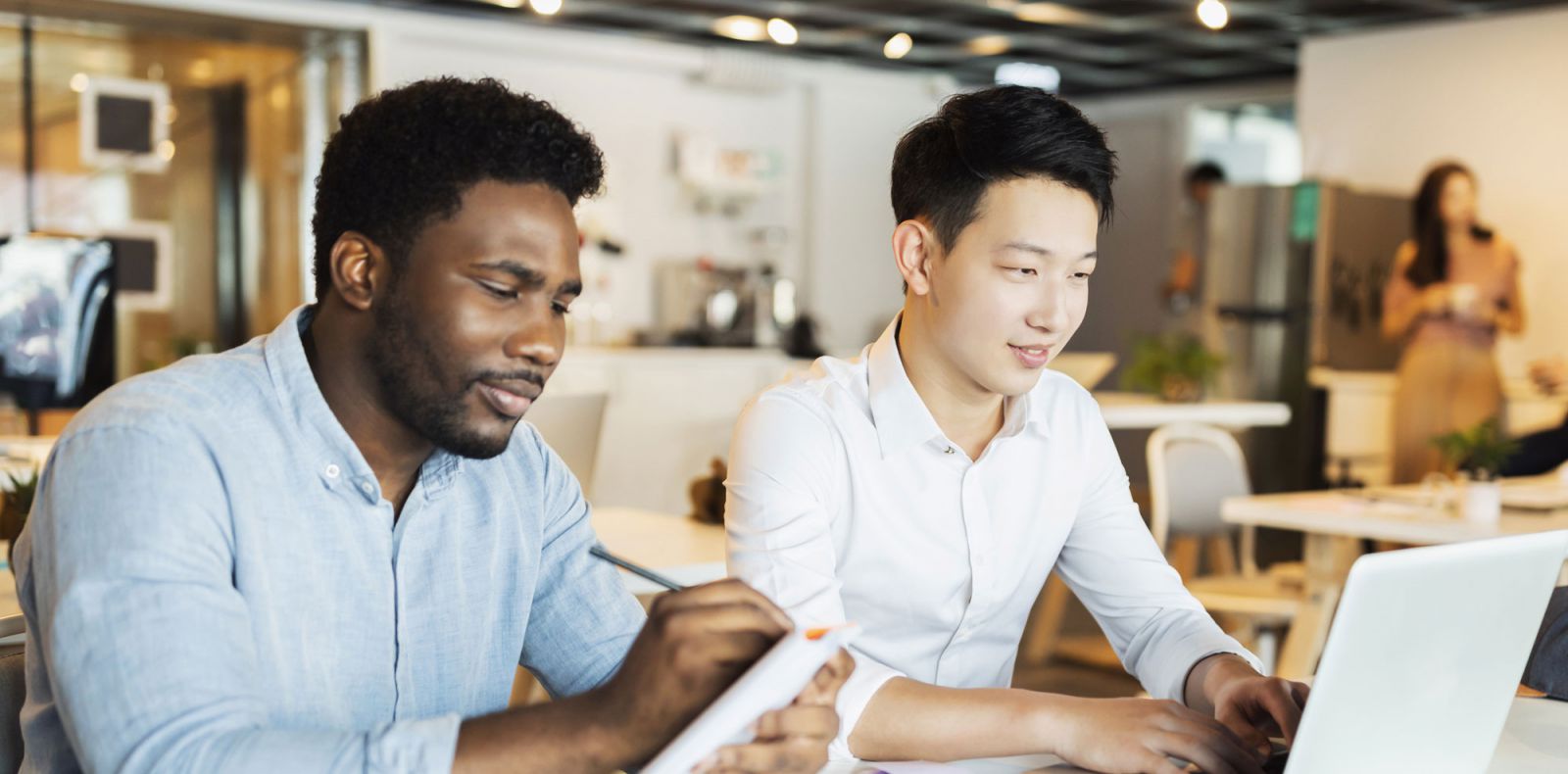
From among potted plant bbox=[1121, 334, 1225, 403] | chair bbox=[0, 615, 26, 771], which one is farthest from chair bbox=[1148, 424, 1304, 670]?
chair bbox=[0, 615, 26, 771]

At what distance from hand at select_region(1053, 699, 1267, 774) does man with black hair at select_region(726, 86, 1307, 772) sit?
24 cm

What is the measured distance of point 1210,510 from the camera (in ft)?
13.4

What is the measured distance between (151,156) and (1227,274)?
5.75 meters

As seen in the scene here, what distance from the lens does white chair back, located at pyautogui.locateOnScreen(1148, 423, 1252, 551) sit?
158 inches

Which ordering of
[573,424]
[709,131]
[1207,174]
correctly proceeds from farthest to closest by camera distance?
[1207,174] < [709,131] < [573,424]

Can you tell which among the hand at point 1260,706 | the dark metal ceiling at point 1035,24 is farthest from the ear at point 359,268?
the dark metal ceiling at point 1035,24

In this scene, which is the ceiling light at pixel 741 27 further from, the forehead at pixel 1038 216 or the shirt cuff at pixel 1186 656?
the shirt cuff at pixel 1186 656

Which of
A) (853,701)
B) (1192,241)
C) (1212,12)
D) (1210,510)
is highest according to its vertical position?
(1212,12)

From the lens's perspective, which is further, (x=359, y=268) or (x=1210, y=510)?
(x=1210, y=510)

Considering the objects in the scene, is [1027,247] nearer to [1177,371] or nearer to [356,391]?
[356,391]

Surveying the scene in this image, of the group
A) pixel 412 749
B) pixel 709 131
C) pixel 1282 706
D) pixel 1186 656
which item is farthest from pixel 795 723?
pixel 709 131

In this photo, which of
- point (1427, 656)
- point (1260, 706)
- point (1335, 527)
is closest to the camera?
point (1427, 656)

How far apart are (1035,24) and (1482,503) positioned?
5060 millimetres

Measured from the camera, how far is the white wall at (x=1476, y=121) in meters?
6.95
